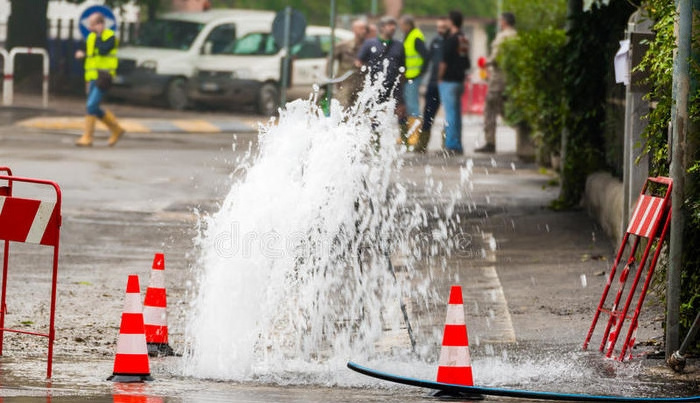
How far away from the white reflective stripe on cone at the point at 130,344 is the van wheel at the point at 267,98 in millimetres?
27109

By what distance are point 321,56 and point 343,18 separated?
73.0 feet

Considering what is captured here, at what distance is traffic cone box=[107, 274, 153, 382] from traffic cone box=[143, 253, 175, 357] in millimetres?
906

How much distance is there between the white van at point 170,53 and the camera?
114 feet

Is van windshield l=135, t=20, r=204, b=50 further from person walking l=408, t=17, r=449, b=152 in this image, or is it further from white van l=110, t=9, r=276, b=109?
person walking l=408, t=17, r=449, b=152

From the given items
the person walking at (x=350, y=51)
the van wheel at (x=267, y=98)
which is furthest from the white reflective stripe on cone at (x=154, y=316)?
the van wheel at (x=267, y=98)

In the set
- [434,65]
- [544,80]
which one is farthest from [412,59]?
[544,80]

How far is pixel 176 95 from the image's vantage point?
3500 centimetres

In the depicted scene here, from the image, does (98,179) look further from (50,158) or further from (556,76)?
(556,76)

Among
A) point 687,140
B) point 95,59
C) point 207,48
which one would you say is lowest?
point 687,140

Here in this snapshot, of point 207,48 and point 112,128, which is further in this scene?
point 207,48

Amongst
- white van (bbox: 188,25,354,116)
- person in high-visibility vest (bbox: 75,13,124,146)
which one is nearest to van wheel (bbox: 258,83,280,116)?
white van (bbox: 188,25,354,116)

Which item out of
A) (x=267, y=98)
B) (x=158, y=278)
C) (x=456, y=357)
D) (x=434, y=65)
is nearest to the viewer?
(x=456, y=357)

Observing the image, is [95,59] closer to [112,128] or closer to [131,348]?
[112,128]

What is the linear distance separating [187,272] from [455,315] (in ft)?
16.0
